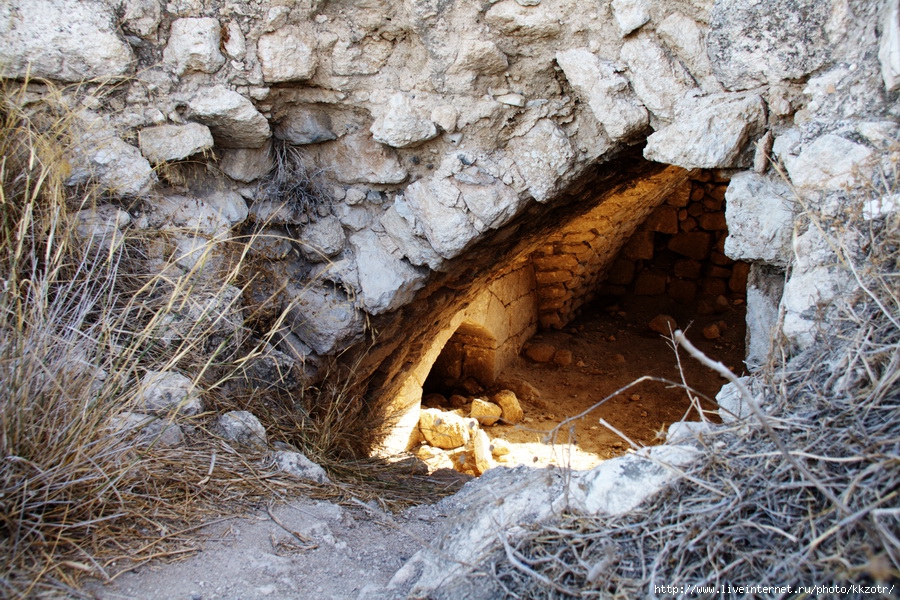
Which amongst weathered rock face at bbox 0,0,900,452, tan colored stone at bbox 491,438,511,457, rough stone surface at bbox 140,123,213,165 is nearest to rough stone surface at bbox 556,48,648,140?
weathered rock face at bbox 0,0,900,452

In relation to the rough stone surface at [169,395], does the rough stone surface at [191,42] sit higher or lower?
higher

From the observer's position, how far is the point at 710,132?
2414 mm

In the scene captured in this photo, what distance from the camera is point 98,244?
2.52 metres

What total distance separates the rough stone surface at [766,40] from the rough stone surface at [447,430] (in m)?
3.00

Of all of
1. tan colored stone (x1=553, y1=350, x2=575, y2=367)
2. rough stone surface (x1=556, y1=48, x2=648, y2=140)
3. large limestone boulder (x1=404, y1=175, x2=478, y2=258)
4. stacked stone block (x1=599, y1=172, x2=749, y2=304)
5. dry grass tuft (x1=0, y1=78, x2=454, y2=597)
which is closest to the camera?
dry grass tuft (x1=0, y1=78, x2=454, y2=597)

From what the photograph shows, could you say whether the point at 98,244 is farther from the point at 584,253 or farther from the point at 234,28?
the point at 584,253

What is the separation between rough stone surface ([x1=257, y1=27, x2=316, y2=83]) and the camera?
9.02 ft

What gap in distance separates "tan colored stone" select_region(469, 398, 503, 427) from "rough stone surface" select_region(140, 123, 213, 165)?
3102mm

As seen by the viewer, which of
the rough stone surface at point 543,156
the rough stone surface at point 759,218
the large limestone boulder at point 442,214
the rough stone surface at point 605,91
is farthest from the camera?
the large limestone boulder at point 442,214

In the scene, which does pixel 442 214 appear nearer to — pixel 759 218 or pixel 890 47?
pixel 759 218

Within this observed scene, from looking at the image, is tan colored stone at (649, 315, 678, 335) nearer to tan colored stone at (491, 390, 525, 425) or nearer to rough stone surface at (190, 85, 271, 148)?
tan colored stone at (491, 390, 525, 425)

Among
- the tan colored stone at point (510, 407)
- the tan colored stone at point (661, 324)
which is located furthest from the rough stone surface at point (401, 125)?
the tan colored stone at point (661, 324)

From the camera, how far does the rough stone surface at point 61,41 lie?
7.86 feet

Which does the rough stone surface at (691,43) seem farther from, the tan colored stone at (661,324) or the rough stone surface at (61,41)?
the tan colored stone at (661,324)
